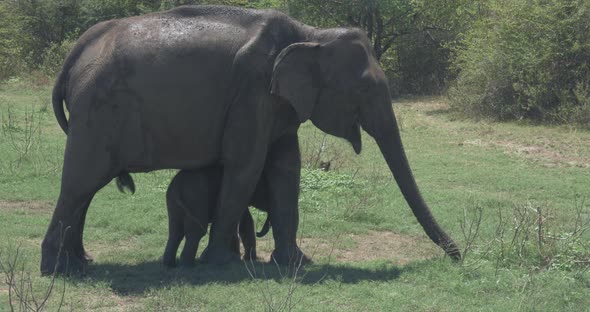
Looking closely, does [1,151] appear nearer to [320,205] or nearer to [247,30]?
[320,205]

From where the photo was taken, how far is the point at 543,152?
15070mm


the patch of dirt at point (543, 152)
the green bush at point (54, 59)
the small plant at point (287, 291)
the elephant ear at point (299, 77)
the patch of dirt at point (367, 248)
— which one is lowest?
the green bush at point (54, 59)

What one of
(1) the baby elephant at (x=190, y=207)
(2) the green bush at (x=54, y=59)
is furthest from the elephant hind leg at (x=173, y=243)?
(2) the green bush at (x=54, y=59)

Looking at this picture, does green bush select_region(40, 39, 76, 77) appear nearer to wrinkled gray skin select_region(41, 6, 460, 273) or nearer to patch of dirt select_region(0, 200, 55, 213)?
patch of dirt select_region(0, 200, 55, 213)

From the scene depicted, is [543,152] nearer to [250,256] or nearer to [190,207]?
[250,256]

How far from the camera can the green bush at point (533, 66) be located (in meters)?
18.3

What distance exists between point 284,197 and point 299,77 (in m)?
1.15

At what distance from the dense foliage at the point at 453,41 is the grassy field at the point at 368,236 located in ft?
7.36

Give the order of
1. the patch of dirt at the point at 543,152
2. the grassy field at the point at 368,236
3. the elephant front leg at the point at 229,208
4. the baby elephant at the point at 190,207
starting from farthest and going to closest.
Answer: the patch of dirt at the point at 543,152 → the baby elephant at the point at 190,207 → the elephant front leg at the point at 229,208 → the grassy field at the point at 368,236

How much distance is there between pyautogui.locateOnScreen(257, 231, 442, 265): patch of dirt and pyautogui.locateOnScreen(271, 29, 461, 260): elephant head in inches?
38.1

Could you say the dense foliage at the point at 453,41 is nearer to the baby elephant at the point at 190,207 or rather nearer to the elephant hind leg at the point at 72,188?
the baby elephant at the point at 190,207

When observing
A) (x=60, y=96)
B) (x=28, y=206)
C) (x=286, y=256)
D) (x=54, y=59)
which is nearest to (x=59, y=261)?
(x=60, y=96)

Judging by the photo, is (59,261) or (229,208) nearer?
(59,261)

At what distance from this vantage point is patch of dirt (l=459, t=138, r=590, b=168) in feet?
46.3
